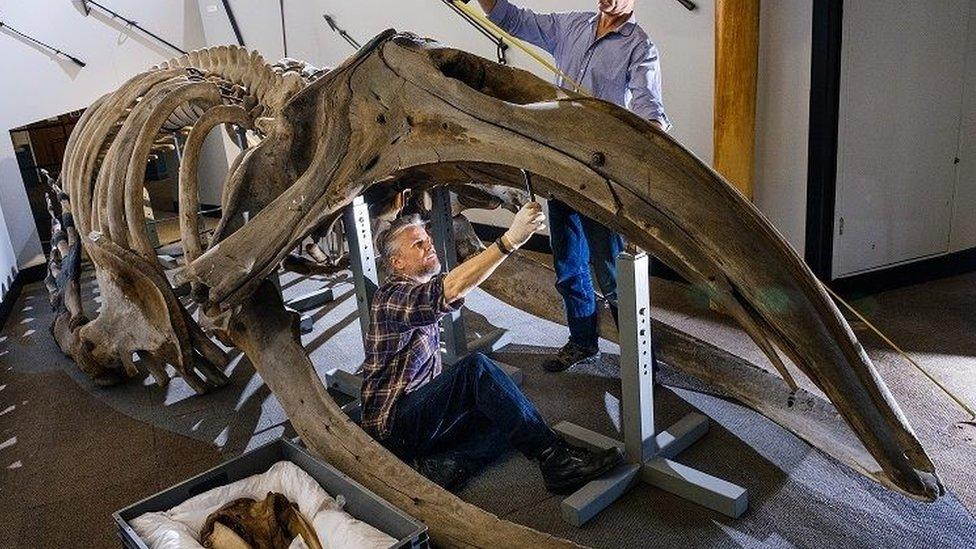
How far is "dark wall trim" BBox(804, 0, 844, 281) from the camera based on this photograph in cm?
476

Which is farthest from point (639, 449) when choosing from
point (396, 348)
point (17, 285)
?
point (17, 285)

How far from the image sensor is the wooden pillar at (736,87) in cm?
490

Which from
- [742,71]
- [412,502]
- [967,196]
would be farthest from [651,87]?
[967,196]

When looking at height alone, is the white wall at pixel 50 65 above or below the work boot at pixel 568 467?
above

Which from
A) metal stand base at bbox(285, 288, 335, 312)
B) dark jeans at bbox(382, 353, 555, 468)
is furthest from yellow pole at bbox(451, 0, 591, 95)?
metal stand base at bbox(285, 288, 335, 312)

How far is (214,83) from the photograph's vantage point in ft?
14.8

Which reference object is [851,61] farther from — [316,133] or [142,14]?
[142,14]

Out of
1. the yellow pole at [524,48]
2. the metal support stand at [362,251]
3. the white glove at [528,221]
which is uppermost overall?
the yellow pole at [524,48]

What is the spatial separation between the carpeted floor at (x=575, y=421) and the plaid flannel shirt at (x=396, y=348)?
21.6 inches

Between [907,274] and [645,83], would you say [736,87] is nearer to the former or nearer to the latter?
[645,83]

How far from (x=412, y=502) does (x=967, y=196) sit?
4.71m

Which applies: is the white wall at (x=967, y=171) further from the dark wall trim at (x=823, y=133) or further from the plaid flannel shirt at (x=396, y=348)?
the plaid flannel shirt at (x=396, y=348)

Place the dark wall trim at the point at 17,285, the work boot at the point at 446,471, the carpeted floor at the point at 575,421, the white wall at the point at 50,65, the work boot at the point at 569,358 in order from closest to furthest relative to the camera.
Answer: the carpeted floor at the point at 575,421 < the work boot at the point at 446,471 < the work boot at the point at 569,358 < the dark wall trim at the point at 17,285 < the white wall at the point at 50,65

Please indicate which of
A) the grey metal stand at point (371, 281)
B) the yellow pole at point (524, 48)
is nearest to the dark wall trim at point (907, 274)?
the grey metal stand at point (371, 281)
